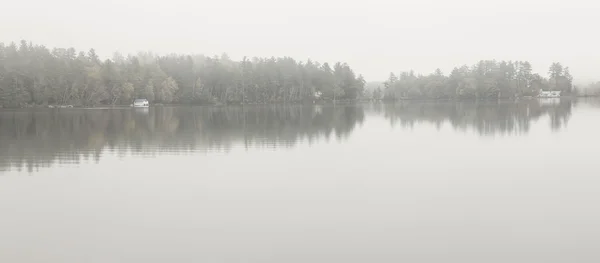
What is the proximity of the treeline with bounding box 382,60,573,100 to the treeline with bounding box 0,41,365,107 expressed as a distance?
1920 cm

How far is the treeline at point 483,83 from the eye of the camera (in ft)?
450

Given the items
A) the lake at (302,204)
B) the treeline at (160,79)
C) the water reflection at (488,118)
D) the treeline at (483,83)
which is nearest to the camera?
the lake at (302,204)

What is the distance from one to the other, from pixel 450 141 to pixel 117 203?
733 inches

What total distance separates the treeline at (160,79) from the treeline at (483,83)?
1920cm

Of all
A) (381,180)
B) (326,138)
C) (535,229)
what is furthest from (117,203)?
(326,138)

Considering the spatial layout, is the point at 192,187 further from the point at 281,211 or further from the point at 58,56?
the point at 58,56

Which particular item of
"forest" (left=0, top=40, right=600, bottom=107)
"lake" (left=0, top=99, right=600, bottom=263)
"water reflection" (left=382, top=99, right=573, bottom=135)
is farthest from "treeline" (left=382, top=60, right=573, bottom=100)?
"lake" (left=0, top=99, right=600, bottom=263)

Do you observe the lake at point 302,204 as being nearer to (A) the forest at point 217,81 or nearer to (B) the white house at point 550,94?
(A) the forest at point 217,81

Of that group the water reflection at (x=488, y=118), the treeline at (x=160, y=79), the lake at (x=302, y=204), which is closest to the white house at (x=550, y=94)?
the treeline at (x=160, y=79)

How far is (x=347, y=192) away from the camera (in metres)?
14.0

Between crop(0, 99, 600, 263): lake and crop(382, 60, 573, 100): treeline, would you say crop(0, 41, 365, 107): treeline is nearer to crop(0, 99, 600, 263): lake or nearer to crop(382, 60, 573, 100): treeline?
crop(382, 60, 573, 100): treeline

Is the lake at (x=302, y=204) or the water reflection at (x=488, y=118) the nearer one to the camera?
the lake at (x=302, y=204)

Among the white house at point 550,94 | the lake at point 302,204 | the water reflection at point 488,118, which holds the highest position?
the white house at point 550,94

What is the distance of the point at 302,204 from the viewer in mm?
12641
